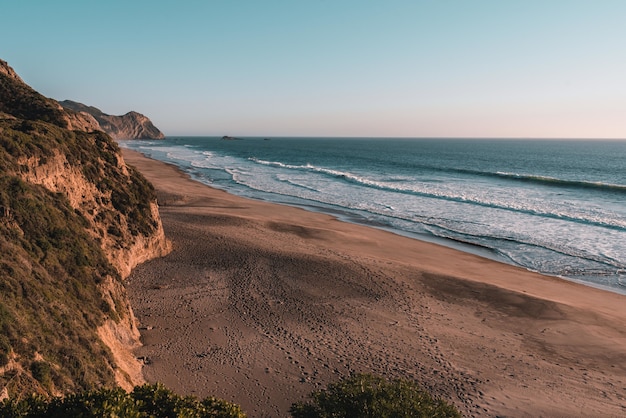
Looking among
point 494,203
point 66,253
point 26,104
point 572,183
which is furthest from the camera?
point 572,183

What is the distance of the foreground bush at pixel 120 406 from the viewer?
20.0 ft

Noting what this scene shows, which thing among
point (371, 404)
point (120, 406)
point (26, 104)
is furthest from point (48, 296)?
point (26, 104)

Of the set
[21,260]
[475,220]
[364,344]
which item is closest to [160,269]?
[21,260]

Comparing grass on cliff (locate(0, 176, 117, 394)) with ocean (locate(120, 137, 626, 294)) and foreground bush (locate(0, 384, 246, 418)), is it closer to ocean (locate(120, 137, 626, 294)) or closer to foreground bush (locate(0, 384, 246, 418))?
foreground bush (locate(0, 384, 246, 418))

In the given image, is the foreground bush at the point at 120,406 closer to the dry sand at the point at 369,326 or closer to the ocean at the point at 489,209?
the dry sand at the point at 369,326

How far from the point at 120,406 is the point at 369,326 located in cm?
1280

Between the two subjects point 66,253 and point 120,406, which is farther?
point 66,253

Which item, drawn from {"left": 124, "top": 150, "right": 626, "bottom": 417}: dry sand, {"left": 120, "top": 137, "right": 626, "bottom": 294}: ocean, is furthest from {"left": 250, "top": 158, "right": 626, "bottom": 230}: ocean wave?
{"left": 124, "top": 150, "right": 626, "bottom": 417}: dry sand

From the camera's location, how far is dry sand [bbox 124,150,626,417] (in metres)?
13.4

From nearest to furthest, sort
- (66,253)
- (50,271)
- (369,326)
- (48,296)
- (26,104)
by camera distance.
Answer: (48,296)
(50,271)
(66,253)
(369,326)
(26,104)

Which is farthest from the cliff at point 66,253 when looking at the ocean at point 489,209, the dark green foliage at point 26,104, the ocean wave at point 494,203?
the ocean wave at point 494,203

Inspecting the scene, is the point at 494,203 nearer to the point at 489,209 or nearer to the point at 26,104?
the point at 489,209

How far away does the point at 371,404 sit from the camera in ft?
27.1

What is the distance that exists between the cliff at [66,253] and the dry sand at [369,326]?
2157 mm
